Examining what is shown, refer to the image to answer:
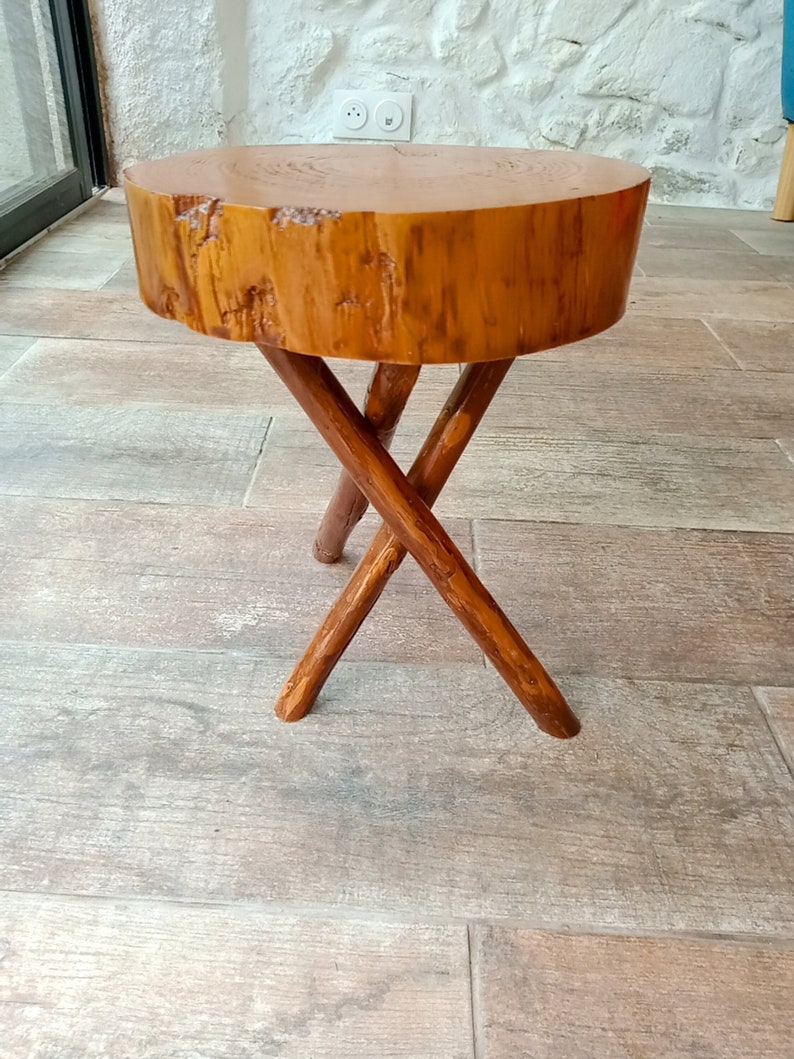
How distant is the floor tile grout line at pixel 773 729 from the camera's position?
765 millimetres

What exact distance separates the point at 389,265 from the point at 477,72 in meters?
2.04

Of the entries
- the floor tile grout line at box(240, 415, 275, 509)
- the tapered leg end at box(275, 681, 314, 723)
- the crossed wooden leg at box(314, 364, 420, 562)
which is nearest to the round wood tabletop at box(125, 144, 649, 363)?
the crossed wooden leg at box(314, 364, 420, 562)

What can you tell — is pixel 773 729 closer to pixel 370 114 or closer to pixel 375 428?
pixel 375 428

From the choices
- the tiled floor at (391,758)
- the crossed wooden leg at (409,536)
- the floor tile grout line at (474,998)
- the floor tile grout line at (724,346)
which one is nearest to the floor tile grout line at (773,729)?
the tiled floor at (391,758)

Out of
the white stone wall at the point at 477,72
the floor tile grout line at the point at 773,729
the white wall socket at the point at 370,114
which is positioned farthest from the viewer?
the white wall socket at the point at 370,114

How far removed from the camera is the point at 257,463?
1.22 meters

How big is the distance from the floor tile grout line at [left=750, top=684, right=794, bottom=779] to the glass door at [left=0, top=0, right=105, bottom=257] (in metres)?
1.74

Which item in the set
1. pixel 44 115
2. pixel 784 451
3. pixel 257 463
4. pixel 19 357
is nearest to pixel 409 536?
pixel 257 463

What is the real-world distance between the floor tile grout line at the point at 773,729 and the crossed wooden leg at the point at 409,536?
0.57 ft

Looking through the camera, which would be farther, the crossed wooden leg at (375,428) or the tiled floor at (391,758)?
the crossed wooden leg at (375,428)

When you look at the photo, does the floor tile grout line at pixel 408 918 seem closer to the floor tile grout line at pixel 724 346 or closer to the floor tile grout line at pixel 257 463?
the floor tile grout line at pixel 257 463

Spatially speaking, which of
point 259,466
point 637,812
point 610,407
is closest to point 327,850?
point 637,812

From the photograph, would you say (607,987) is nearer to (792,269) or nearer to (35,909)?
(35,909)

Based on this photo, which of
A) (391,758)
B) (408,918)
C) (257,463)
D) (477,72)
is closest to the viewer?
(408,918)
